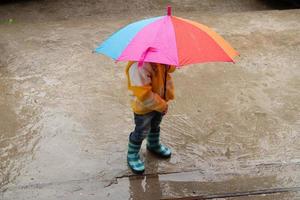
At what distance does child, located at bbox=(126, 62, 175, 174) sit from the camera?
2.85m

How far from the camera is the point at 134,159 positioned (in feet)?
10.6

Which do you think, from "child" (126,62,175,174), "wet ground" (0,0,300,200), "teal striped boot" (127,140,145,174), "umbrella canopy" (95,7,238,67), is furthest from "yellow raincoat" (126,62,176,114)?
"wet ground" (0,0,300,200)

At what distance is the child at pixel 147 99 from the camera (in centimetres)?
285

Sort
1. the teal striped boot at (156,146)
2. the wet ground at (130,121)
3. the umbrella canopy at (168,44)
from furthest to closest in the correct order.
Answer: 1. the teal striped boot at (156,146)
2. the wet ground at (130,121)
3. the umbrella canopy at (168,44)

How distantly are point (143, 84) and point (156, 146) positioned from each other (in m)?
0.68

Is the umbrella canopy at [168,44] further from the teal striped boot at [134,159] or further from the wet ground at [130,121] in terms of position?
the wet ground at [130,121]

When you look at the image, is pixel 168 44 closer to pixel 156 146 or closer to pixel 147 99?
pixel 147 99

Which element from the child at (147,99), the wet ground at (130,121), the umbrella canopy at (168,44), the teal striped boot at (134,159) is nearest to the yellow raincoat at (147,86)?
the child at (147,99)

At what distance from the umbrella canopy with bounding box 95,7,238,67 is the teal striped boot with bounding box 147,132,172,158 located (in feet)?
2.63

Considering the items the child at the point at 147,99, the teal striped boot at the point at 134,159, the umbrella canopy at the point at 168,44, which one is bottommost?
the teal striped boot at the point at 134,159

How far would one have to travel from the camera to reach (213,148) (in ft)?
11.6

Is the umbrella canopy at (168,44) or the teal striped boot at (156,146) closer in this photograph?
the umbrella canopy at (168,44)

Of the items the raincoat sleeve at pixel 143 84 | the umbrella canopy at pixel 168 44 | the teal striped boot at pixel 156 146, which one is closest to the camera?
the umbrella canopy at pixel 168 44

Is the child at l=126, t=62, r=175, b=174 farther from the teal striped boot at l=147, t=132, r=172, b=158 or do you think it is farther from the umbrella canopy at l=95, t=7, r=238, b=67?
the umbrella canopy at l=95, t=7, r=238, b=67
